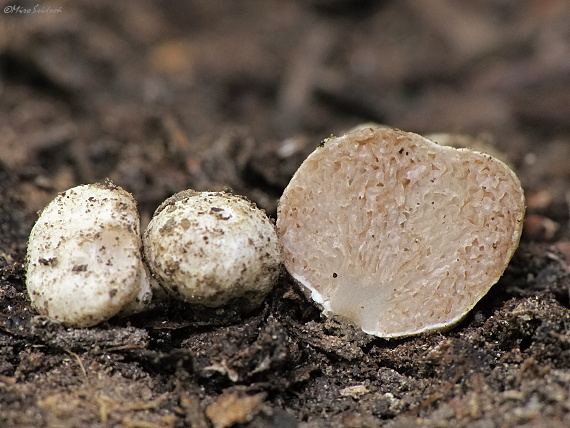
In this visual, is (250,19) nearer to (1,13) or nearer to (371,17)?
(371,17)

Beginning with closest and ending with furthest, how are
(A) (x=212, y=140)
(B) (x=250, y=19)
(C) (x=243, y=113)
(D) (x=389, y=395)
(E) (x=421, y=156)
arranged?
1. (D) (x=389, y=395)
2. (E) (x=421, y=156)
3. (A) (x=212, y=140)
4. (C) (x=243, y=113)
5. (B) (x=250, y=19)

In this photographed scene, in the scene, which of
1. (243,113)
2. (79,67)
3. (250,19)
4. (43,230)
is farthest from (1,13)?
(43,230)

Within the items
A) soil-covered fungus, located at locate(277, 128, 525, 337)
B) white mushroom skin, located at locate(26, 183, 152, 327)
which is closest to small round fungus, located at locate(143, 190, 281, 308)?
white mushroom skin, located at locate(26, 183, 152, 327)

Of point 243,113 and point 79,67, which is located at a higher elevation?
Answer: point 79,67

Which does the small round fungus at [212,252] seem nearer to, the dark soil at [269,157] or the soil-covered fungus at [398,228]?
the dark soil at [269,157]

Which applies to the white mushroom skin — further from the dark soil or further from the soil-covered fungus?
the soil-covered fungus

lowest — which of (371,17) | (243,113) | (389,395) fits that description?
(389,395)

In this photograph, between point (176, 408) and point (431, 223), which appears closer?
point (176, 408)

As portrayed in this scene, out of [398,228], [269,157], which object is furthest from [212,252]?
[269,157]
